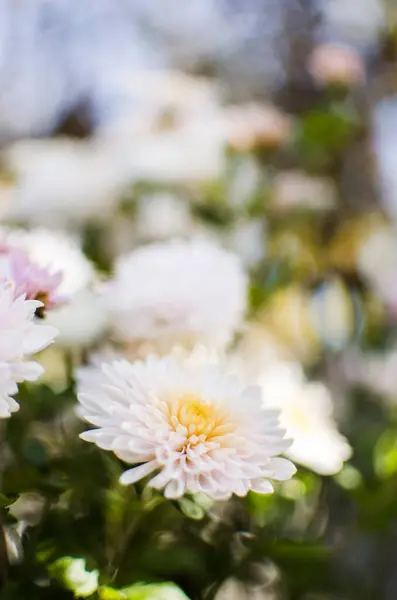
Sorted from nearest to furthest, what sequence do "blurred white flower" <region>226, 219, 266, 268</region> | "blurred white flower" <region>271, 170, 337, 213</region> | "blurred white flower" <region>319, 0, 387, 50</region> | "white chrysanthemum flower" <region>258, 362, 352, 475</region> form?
"white chrysanthemum flower" <region>258, 362, 352, 475</region>, "blurred white flower" <region>226, 219, 266, 268</region>, "blurred white flower" <region>271, 170, 337, 213</region>, "blurred white flower" <region>319, 0, 387, 50</region>

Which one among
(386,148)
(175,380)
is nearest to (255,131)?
(386,148)

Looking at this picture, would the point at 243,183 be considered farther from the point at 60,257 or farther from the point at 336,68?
the point at 60,257

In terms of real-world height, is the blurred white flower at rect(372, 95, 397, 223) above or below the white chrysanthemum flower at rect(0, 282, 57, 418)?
below

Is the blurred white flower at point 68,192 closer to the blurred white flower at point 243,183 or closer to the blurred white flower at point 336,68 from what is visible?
the blurred white flower at point 243,183

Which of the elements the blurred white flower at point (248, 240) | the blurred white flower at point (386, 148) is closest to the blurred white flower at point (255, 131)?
the blurred white flower at point (248, 240)

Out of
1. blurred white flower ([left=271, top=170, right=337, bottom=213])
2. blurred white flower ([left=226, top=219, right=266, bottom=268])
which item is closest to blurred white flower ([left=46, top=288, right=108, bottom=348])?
blurred white flower ([left=226, top=219, right=266, bottom=268])

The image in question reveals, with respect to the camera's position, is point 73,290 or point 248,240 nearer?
point 73,290

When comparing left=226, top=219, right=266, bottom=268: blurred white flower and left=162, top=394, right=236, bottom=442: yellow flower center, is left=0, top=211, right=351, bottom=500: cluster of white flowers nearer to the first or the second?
left=162, top=394, right=236, bottom=442: yellow flower center

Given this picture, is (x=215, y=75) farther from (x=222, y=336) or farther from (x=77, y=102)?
(x=222, y=336)
